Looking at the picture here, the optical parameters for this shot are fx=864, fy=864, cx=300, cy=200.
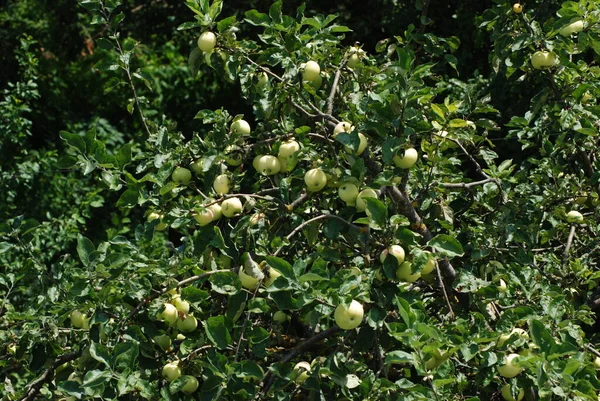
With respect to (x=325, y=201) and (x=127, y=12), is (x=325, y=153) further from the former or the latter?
(x=127, y=12)

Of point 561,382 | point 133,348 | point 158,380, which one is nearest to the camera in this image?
point 561,382

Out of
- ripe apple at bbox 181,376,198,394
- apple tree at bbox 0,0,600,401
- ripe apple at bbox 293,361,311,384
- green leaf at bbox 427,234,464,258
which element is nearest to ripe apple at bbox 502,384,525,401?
apple tree at bbox 0,0,600,401

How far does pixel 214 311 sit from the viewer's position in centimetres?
200

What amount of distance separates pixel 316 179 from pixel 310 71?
0.94 ft

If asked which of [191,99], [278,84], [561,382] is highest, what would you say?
[278,84]

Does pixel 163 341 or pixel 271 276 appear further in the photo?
pixel 163 341

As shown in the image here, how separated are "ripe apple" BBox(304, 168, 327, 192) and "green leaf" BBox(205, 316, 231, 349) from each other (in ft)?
1.18

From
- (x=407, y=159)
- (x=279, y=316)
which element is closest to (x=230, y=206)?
(x=279, y=316)

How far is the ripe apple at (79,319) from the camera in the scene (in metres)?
1.94

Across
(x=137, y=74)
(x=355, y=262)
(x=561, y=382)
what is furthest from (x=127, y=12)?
(x=561, y=382)

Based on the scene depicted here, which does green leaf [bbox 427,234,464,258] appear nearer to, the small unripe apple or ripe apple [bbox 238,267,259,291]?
ripe apple [bbox 238,267,259,291]

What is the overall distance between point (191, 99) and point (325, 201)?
141 inches

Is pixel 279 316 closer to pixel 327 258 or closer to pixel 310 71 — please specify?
pixel 327 258

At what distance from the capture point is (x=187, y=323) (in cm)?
188
